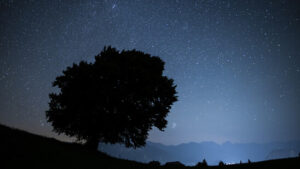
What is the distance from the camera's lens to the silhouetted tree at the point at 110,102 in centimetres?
1909

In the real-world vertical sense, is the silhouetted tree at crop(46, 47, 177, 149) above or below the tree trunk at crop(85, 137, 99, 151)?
above

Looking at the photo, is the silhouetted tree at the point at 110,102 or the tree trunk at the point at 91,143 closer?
the silhouetted tree at the point at 110,102

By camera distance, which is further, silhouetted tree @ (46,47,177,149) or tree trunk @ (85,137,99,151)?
tree trunk @ (85,137,99,151)

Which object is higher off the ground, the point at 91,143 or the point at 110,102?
the point at 110,102

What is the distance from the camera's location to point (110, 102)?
64.4ft

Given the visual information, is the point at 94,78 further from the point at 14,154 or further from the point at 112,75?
the point at 14,154

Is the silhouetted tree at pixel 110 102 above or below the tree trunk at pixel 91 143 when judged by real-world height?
above

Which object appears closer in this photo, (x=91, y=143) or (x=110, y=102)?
(x=110, y=102)

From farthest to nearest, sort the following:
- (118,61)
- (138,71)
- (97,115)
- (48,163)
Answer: (118,61), (138,71), (97,115), (48,163)

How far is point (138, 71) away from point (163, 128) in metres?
7.52

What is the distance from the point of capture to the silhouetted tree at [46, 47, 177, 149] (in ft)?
62.6

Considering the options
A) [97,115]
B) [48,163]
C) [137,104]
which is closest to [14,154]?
[48,163]

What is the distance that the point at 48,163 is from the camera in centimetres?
1159

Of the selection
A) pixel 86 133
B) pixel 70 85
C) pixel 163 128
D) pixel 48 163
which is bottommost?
pixel 48 163
